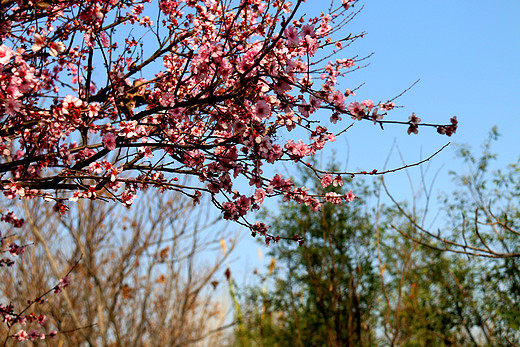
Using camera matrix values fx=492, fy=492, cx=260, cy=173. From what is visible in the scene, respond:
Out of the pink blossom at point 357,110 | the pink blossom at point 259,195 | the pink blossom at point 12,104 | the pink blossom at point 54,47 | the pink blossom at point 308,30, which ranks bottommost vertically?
the pink blossom at point 259,195

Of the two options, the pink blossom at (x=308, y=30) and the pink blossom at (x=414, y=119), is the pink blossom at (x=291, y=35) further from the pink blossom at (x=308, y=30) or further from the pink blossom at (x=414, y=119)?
the pink blossom at (x=414, y=119)

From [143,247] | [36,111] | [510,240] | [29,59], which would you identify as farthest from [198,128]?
[510,240]

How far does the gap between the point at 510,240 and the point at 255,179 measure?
24.3ft

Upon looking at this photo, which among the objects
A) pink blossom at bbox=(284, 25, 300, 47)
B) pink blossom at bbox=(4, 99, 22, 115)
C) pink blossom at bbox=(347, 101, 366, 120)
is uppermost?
pink blossom at bbox=(284, 25, 300, 47)

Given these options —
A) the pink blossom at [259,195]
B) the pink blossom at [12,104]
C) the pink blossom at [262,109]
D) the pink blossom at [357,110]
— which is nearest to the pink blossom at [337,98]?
the pink blossom at [357,110]

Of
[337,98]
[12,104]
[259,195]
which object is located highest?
[12,104]

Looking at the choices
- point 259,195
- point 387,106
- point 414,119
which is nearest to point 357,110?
point 414,119

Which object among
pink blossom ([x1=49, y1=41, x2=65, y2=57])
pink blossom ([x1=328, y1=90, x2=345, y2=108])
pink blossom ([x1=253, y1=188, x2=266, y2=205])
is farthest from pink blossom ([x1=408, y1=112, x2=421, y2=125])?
pink blossom ([x1=49, y1=41, x2=65, y2=57])

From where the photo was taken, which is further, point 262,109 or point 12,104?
point 262,109

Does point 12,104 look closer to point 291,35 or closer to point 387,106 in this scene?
point 291,35

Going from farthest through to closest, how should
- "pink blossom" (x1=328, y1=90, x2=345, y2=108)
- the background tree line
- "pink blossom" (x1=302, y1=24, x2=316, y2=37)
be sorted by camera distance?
1. the background tree line
2. "pink blossom" (x1=302, y1=24, x2=316, y2=37)
3. "pink blossom" (x1=328, y1=90, x2=345, y2=108)

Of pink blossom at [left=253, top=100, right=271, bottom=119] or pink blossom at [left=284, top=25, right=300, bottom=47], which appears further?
pink blossom at [left=253, top=100, right=271, bottom=119]

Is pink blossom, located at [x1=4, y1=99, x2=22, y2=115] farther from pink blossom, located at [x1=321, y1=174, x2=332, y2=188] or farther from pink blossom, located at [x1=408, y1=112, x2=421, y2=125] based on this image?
pink blossom, located at [x1=408, y1=112, x2=421, y2=125]

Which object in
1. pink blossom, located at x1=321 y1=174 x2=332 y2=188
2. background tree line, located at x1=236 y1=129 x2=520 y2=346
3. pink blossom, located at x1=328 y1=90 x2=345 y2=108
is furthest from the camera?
background tree line, located at x1=236 y1=129 x2=520 y2=346
